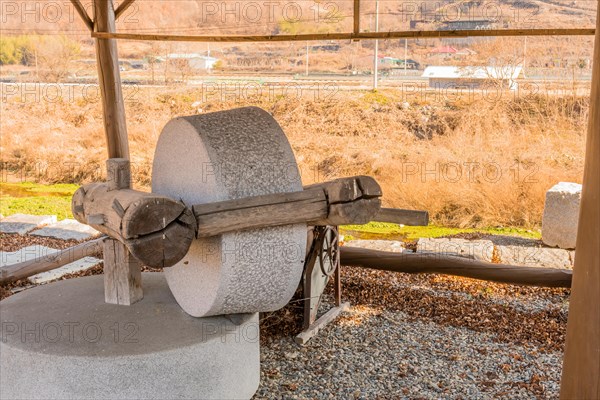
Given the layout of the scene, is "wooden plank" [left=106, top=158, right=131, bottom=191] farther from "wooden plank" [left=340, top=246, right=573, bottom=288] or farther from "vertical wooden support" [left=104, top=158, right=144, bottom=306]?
"wooden plank" [left=340, top=246, right=573, bottom=288]

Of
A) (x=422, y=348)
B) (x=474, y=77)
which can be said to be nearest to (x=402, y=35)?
(x=422, y=348)

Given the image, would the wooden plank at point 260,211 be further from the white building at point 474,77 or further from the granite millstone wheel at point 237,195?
the white building at point 474,77

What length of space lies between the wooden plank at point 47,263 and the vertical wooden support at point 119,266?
195cm

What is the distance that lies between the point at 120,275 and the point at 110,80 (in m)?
3.50

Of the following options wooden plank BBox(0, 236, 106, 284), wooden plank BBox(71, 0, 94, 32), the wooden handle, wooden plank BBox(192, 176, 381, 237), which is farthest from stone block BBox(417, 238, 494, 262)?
wooden plank BBox(71, 0, 94, 32)

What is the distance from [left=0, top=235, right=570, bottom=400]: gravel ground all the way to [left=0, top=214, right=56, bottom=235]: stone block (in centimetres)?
225

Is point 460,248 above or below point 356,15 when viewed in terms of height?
below

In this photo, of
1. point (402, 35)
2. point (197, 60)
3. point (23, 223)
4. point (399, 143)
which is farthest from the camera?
point (197, 60)

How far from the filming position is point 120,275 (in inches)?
155

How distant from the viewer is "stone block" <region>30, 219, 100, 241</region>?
25.8 ft

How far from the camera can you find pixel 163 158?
13.6 ft

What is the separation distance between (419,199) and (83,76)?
1318cm

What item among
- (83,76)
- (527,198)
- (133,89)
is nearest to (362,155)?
(527,198)

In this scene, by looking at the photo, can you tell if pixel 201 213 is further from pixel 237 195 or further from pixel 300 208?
pixel 300 208
